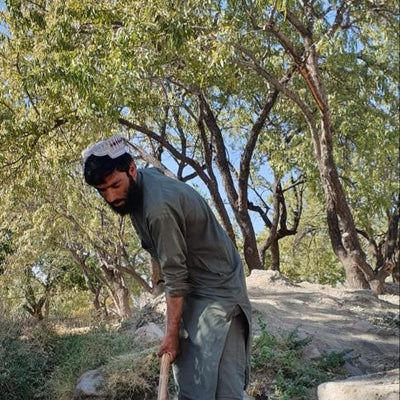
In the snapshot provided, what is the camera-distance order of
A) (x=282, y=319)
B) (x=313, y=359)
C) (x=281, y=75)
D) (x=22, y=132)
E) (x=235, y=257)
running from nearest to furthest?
(x=235, y=257)
(x=313, y=359)
(x=282, y=319)
(x=22, y=132)
(x=281, y=75)

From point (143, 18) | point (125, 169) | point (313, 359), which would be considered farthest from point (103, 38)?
point (125, 169)

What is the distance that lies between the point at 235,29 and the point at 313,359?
407 centimetres

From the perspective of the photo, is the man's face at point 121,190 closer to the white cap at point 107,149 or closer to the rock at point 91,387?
the white cap at point 107,149

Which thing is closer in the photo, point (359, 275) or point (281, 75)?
point (359, 275)

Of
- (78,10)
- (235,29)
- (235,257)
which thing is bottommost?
(235,257)

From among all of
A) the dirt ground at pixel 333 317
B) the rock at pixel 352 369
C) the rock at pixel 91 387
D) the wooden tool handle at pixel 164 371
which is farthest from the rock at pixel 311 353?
the wooden tool handle at pixel 164 371

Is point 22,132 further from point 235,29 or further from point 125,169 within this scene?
point 125,169

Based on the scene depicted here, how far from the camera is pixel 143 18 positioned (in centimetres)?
697

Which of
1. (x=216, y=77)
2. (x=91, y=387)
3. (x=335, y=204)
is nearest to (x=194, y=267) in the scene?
(x=91, y=387)

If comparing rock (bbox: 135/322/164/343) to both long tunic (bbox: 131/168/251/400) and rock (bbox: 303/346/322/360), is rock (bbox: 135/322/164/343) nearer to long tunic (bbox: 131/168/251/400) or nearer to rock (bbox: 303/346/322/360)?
rock (bbox: 303/346/322/360)

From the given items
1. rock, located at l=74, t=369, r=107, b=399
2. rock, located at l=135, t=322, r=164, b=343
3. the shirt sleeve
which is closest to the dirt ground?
rock, located at l=135, t=322, r=164, b=343

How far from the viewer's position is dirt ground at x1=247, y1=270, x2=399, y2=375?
6.62 meters

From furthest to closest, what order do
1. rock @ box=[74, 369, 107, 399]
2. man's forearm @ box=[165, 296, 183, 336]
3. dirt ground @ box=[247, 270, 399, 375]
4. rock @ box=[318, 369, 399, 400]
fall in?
dirt ground @ box=[247, 270, 399, 375] → rock @ box=[74, 369, 107, 399] → rock @ box=[318, 369, 399, 400] → man's forearm @ box=[165, 296, 183, 336]

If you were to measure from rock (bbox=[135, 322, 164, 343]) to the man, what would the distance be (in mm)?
3556
